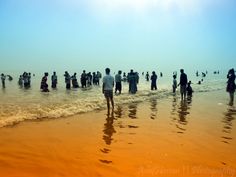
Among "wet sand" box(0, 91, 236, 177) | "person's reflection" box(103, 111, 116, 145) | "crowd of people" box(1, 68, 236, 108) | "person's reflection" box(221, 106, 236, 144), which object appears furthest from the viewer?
"crowd of people" box(1, 68, 236, 108)

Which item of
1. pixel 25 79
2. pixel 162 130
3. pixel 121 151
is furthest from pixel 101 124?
pixel 25 79

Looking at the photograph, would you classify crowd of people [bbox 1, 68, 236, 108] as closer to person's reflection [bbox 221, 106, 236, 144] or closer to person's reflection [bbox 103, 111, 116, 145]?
person's reflection [bbox 103, 111, 116, 145]

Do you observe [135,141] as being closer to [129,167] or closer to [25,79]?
[129,167]

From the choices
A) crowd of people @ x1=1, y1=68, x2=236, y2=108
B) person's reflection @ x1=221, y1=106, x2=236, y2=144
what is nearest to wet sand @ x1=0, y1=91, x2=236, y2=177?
person's reflection @ x1=221, y1=106, x2=236, y2=144

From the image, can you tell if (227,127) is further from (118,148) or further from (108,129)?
(118,148)

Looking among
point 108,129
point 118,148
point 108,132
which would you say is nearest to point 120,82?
point 108,129

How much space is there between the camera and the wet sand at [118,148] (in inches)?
260

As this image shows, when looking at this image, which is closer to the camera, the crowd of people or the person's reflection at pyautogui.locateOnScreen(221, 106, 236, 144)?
the person's reflection at pyautogui.locateOnScreen(221, 106, 236, 144)

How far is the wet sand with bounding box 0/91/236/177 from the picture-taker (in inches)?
260

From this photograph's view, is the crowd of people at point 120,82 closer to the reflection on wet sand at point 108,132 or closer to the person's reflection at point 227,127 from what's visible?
the reflection on wet sand at point 108,132

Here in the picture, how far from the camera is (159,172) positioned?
655cm

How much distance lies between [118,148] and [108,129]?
261cm

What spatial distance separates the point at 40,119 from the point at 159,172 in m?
7.25

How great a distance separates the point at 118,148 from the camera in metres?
8.23
